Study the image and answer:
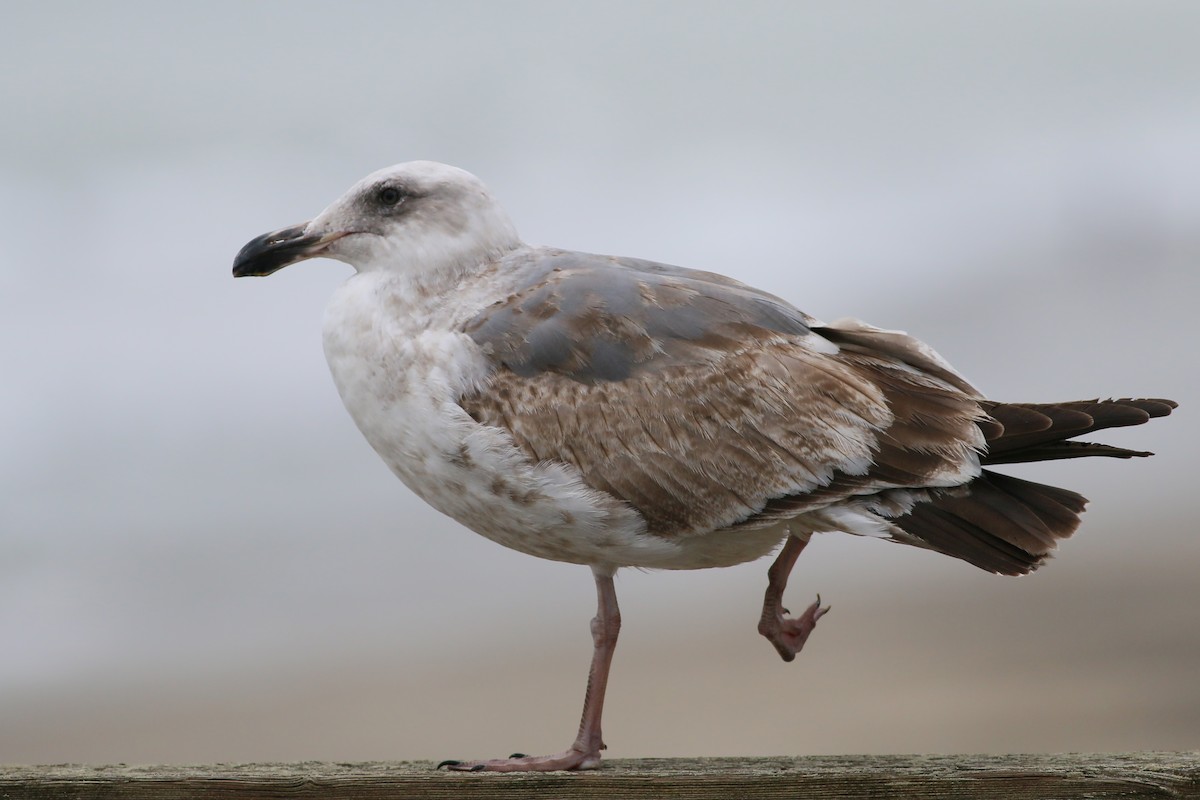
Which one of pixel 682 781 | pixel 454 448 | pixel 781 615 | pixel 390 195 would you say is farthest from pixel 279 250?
pixel 682 781

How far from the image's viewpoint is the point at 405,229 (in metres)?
4.32

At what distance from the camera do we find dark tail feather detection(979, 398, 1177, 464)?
13.0ft

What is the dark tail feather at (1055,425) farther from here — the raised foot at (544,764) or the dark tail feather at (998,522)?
the raised foot at (544,764)

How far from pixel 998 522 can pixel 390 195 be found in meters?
1.92

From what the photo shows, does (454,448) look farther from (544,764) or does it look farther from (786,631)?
(786,631)

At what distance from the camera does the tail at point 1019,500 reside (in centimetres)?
396

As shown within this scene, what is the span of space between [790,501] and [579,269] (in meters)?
0.87

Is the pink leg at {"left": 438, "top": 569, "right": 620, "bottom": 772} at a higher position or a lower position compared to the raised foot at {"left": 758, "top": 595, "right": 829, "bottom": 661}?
lower

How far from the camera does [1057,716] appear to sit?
9.70 metres

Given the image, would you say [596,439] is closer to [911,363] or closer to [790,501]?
[790,501]

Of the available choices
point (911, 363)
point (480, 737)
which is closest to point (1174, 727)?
point (480, 737)

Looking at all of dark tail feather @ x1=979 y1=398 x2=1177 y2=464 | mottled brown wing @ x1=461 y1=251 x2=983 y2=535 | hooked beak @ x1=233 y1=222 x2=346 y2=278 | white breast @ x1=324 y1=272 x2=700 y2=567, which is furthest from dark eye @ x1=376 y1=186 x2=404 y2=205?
dark tail feather @ x1=979 y1=398 x2=1177 y2=464

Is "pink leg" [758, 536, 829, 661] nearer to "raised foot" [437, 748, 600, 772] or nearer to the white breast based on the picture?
the white breast

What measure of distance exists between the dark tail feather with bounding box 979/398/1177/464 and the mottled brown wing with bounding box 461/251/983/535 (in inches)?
2.9
